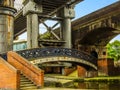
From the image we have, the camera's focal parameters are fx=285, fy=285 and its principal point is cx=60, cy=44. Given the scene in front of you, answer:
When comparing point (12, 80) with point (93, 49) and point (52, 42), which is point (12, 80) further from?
point (93, 49)

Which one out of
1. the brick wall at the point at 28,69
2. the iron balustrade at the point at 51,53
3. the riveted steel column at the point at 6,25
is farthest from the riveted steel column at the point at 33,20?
the brick wall at the point at 28,69

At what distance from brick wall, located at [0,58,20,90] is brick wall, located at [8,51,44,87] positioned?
1.85 m

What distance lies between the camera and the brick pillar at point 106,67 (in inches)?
1172

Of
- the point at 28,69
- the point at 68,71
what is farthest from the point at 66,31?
the point at 28,69

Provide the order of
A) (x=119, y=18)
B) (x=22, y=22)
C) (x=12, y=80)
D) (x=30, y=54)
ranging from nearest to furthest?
(x=12, y=80), (x=30, y=54), (x=119, y=18), (x=22, y=22)

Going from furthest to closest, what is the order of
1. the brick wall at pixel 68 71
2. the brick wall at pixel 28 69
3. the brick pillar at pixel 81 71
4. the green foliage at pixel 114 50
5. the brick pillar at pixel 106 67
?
the green foliage at pixel 114 50
the brick wall at pixel 68 71
the brick pillar at pixel 81 71
the brick pillar at pixel 106 67
the brick wall at pixel 28 69

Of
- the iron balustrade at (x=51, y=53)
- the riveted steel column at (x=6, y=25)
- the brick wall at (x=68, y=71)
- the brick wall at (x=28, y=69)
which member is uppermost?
the riveted steel column at (x=6, y=25)

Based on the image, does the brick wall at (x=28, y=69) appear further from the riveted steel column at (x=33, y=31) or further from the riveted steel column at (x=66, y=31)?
the riveted steel column at (x=66, y=31)

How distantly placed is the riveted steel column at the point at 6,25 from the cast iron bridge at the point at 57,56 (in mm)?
2355

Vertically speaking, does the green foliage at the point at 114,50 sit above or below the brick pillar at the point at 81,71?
above

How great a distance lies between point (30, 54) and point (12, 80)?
852cm

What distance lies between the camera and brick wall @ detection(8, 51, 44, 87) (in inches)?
727

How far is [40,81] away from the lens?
1847 centimetres

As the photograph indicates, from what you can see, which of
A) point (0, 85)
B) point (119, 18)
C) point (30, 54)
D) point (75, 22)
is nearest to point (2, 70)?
point (0, 85)
